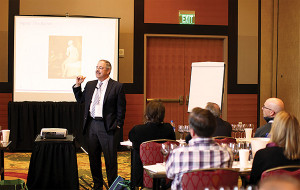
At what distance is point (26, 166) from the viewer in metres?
7.11

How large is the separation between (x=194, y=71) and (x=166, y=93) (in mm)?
2142

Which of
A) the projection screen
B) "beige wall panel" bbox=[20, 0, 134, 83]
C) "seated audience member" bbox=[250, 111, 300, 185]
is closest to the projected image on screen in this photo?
the projection screen

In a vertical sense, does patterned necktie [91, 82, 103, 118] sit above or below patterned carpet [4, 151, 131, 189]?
above

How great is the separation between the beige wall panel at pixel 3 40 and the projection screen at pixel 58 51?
0.55 m

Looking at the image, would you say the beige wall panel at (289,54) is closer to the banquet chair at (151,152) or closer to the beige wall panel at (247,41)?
the beige wall panel at (247,41)

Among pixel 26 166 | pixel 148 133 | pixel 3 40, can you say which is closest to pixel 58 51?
pixel 3 40

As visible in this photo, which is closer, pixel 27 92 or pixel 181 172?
pixel 181 172

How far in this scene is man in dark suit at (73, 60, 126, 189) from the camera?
17.4ft

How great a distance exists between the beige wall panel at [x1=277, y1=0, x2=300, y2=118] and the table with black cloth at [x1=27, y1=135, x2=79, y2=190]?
5770 mm

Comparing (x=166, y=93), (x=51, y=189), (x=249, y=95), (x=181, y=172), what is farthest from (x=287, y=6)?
(x=181, y=172)

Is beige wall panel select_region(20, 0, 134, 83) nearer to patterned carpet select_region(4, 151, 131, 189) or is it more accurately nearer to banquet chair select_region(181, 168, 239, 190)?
patterned carpet select_region(4, 151, 131, 189)

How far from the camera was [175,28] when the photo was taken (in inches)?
367

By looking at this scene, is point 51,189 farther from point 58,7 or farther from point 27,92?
point 58,7

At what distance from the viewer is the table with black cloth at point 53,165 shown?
4.93 m
